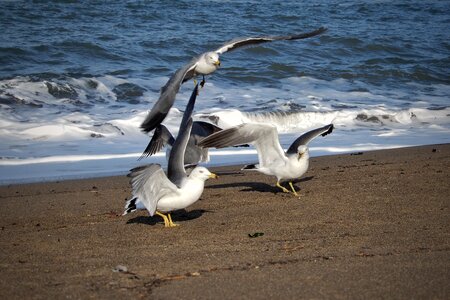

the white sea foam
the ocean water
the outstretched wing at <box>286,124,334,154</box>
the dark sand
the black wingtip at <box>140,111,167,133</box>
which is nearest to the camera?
the dark sand

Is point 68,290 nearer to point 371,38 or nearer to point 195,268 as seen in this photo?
point 195,268

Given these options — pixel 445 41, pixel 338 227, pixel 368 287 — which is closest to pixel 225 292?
pixel 368 287

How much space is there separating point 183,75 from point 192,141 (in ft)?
2.38

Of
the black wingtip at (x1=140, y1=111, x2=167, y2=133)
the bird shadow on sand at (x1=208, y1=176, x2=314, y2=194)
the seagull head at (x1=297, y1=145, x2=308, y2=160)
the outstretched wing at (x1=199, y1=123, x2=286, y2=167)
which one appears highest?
the black wingtip at (x1=140, y1=111, x2=167, y2=133)

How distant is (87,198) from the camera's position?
6.79 metres

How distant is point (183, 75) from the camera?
24.0 ft

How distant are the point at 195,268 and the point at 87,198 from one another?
2.81 meters

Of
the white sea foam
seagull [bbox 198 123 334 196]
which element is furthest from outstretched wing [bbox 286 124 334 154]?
the white sea foam

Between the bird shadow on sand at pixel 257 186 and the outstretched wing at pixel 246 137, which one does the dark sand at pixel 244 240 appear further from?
the outstretched wing at pixel 246 137

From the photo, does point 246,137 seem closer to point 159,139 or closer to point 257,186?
point 257,186

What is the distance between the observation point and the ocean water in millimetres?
9750

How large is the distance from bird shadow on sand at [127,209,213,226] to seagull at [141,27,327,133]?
95cm

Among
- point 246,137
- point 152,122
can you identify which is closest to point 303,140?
point 246,137

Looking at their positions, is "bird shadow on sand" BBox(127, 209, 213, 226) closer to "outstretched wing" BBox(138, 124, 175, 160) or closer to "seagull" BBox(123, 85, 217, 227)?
"seagull" BBox(123, 85, 217, 227)
